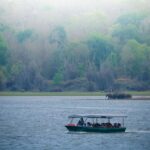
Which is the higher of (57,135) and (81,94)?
(81,94)

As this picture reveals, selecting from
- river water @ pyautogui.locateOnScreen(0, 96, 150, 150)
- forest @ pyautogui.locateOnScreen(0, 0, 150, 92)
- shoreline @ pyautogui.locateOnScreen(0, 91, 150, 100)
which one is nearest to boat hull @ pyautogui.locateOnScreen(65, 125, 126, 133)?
river water @ pyautogui.locateOnScreen(0, 96, 150, 150)

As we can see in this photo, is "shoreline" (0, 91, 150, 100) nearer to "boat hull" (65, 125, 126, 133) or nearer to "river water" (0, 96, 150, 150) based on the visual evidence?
"river water" (0, 96, 150, 150)

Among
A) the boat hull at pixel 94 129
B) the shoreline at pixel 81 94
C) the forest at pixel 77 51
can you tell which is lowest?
the boat hull at pixel 94 129

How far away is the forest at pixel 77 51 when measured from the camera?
148 metres

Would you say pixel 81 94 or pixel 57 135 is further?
pixel 81 94

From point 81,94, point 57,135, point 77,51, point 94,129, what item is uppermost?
point 77,51

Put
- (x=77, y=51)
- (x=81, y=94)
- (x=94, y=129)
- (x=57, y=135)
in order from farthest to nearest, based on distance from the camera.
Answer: (x=77, y=51) → (x=81, y=94) → (x=94, y=129) → (x=57, y=135)

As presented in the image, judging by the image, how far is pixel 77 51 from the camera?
15525 centimetres

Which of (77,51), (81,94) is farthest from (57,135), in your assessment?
(77,51)

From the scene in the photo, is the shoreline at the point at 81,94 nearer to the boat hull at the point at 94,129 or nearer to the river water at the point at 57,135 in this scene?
the river water at the point at 57,135

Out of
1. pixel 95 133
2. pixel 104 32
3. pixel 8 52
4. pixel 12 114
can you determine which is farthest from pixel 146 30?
pixel 95 133

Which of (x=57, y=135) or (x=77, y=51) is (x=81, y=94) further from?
(x=57, y=135)

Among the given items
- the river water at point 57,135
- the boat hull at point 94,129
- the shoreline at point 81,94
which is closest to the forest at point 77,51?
the shoreline at point 81,94

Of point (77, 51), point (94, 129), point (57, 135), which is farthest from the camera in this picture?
point (77, 51)
